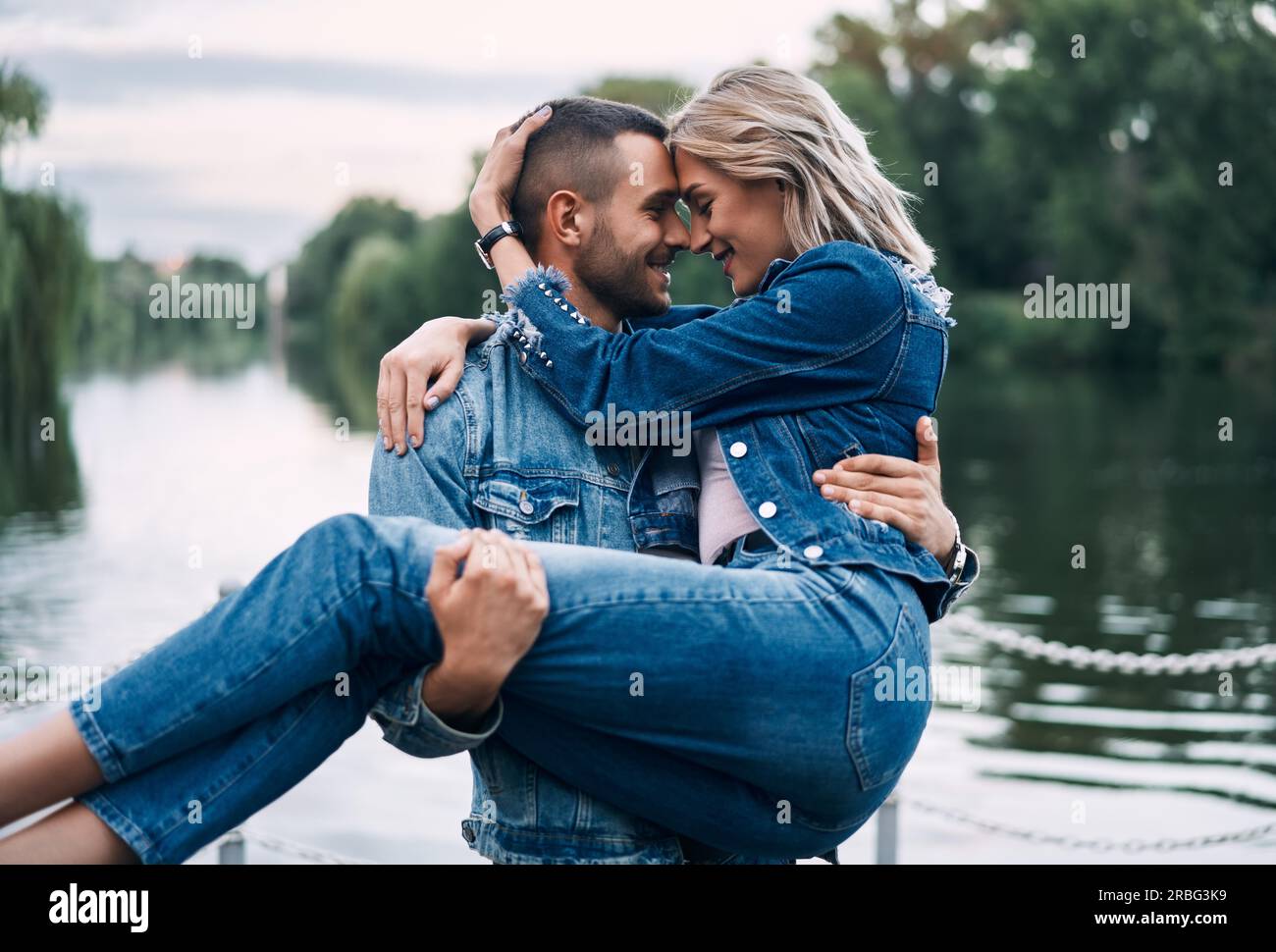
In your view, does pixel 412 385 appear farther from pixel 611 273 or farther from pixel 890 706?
pixel 890 706

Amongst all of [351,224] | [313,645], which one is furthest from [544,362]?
[351,224]

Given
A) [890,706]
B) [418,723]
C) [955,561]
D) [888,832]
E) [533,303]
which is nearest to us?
[418,723]

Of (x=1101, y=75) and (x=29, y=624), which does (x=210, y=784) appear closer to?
(x=29, y=624)


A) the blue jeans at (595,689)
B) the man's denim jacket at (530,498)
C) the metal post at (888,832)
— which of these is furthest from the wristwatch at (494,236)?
the metal post at (888,832)

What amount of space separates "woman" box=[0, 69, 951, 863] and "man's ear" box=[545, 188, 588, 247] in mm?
128

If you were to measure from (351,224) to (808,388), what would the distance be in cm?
9667

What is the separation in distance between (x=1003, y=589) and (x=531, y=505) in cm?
1247

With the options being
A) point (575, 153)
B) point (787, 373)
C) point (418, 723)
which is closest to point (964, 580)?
point (787, 373)

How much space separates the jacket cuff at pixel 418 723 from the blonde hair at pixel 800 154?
4.41 feet

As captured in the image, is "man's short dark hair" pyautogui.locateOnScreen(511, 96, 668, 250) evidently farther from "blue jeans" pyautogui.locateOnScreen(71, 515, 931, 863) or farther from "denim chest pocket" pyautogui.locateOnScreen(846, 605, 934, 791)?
"denim chest pocket" pyautogui.locateOnScreen(846, 605, 934, 791)

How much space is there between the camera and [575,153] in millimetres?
3664

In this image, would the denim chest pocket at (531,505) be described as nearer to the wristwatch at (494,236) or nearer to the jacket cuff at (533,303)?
the jacket cuff at (533,303)

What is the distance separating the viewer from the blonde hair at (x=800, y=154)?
11.4 ft

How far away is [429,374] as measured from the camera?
3348 millimetres
